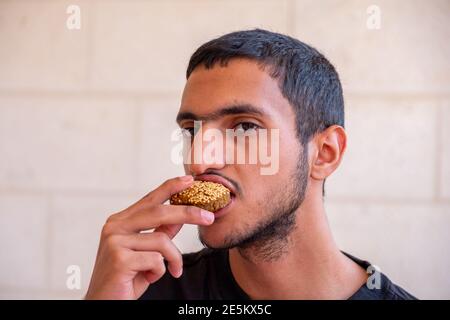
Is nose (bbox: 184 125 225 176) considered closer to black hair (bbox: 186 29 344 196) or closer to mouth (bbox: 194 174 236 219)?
mouth (bbox: 194 174 236 219)

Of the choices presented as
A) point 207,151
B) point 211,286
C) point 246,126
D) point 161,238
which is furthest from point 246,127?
point 211,286

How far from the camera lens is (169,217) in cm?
79

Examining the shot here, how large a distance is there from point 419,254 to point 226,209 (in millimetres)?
863

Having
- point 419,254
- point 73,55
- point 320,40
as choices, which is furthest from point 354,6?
point 73,55

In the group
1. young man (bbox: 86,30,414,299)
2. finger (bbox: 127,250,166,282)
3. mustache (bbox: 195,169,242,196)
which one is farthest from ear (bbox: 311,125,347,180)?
finger (bbox: 127,250,166,282)

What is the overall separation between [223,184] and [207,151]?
0.26ft

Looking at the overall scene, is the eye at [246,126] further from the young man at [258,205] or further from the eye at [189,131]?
the eye at [189,131]

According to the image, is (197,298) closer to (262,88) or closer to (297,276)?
(297,276)

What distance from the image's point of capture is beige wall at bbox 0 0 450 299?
1.43 meters

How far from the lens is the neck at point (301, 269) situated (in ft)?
3.48

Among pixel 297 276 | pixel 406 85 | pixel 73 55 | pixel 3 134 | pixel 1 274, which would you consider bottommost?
pixel 1 274

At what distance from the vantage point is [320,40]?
1.44 meters
